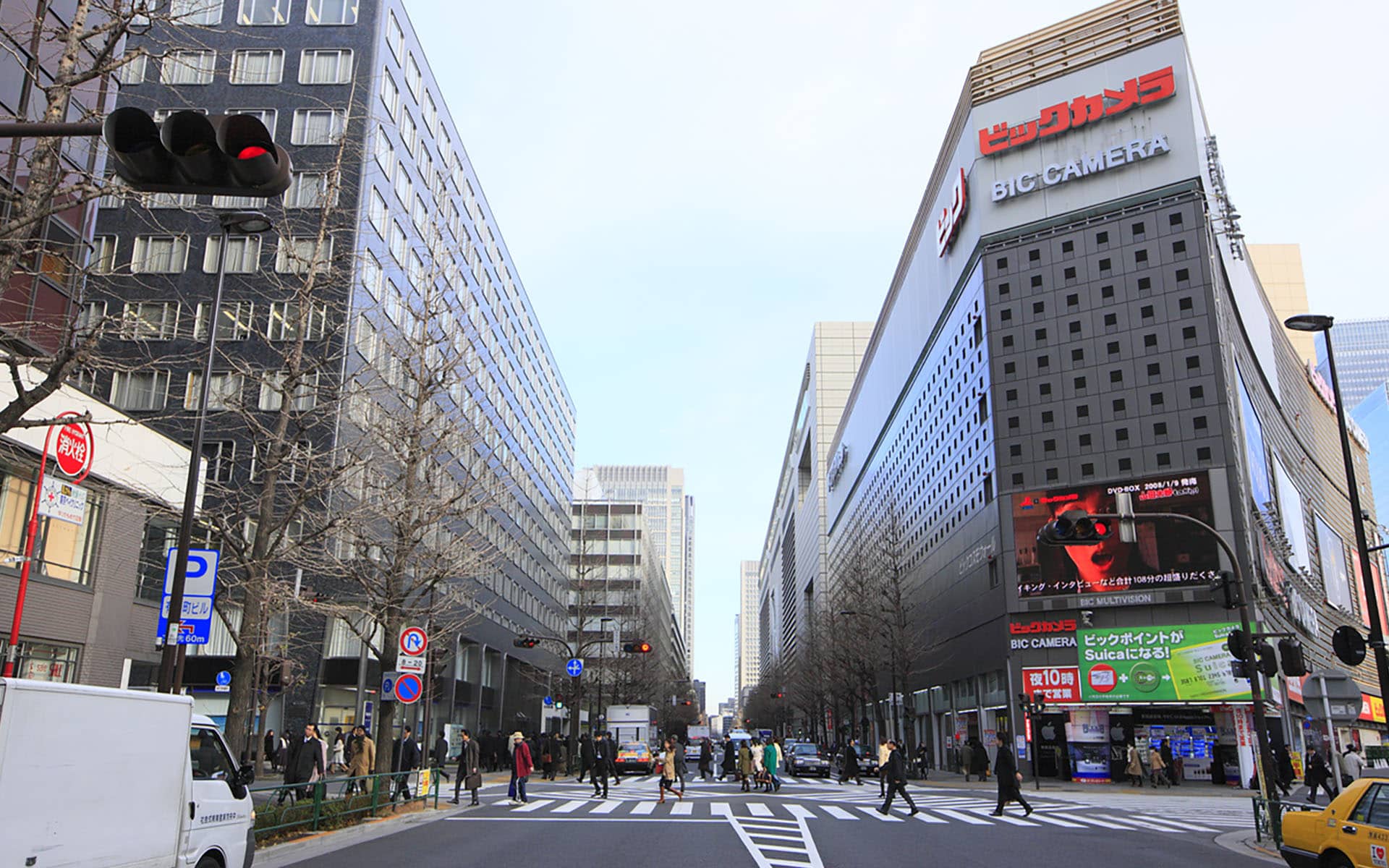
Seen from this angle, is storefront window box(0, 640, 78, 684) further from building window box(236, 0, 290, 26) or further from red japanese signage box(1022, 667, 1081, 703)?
red japanese signage box(1022, 667, 1081, 703)

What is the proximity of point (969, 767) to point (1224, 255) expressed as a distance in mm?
32148

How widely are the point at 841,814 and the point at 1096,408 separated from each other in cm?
3211

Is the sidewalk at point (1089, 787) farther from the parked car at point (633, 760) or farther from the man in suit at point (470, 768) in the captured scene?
the man in suit at point (470, 768)

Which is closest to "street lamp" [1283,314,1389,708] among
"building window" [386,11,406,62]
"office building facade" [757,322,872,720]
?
"building window" [386,11,406,62]

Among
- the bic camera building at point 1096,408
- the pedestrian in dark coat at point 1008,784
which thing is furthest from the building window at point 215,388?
the bic camera building at point 1096,408

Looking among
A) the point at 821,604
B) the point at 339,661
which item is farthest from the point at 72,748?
the point at 821,604

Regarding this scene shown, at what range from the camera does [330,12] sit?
1721 inches

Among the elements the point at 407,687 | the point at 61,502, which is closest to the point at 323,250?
the point at 61,502

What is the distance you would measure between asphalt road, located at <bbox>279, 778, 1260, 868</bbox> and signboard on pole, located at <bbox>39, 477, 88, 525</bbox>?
20.5 feet

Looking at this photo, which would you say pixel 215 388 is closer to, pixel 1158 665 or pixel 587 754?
pixel 587 754

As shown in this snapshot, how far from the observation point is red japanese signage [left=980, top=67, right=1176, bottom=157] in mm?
49062

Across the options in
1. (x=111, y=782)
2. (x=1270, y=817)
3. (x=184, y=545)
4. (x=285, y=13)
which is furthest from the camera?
(x=285, y=13)

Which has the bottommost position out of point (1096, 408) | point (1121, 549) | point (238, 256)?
point (1121, 549)

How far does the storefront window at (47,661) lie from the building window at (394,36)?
3186cm
